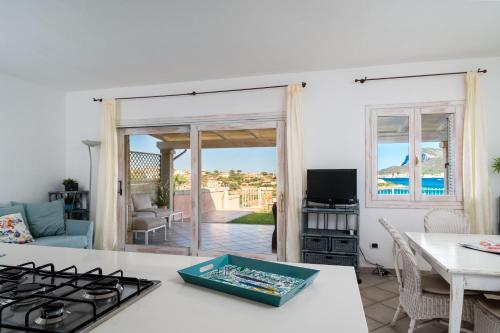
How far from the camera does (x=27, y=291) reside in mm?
922

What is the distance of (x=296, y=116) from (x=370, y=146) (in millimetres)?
1022

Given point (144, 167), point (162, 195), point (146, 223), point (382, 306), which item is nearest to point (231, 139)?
point (162, 195)

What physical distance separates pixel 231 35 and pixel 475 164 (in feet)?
10.1

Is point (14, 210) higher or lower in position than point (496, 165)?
lower

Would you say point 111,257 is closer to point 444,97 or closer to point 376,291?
point 376,291

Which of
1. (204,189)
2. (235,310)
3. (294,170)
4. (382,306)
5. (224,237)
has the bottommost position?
(382,306)

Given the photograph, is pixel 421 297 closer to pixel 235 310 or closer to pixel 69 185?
pixel 235 310

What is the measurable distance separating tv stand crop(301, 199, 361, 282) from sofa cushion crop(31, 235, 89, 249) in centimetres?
283

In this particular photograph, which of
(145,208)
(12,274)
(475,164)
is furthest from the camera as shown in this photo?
(145,208)

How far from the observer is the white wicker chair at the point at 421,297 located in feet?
6.85

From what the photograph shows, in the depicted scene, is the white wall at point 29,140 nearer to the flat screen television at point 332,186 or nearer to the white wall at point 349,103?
the white wall at point 349,103

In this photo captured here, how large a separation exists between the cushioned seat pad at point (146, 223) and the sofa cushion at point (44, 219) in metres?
1.08

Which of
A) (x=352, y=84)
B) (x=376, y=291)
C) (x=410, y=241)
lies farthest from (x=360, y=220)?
(x=352, y=84)

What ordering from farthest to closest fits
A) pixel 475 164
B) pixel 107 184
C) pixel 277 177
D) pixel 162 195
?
pixel 162 195 < pixel 107 184 < pixel 277 177 < pixel 475 164
